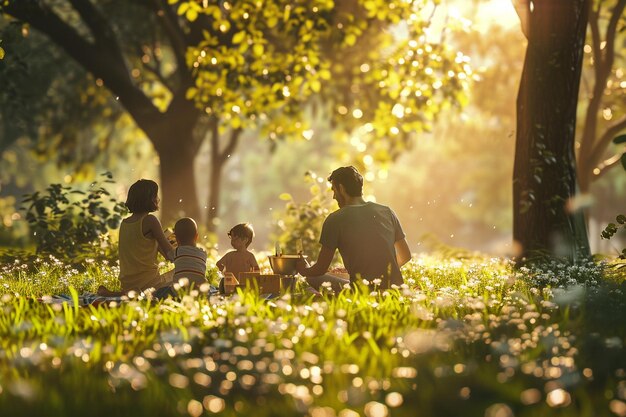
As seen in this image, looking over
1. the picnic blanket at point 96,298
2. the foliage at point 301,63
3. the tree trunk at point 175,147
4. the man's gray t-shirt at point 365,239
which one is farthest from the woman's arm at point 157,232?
the tree trunk at point 175,147

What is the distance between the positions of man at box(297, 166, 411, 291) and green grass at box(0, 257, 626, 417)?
1.31 metres

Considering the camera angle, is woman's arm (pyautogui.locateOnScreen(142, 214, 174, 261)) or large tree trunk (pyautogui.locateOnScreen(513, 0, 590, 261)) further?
large tree trunk (pyautogui.locateOnScreen(513, 0, 590, 261))

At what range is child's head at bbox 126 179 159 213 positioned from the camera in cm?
917

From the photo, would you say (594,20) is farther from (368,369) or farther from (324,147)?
(324,147)

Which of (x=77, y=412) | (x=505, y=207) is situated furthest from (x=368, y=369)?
(x=505, y=207)

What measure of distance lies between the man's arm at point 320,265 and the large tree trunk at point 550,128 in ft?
14.3

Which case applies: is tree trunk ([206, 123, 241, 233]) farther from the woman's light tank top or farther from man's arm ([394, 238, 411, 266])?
man's arm ([394, 238, 411, 266])

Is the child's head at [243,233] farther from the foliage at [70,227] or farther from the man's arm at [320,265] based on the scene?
the foliage at [70,227]

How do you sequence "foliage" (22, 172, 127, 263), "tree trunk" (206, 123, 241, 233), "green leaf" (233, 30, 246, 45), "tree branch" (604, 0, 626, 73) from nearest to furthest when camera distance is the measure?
"foliage" (22, 172, 127, 263), "green leaf" (233, 30, 246, 45), "tree branch" (604, 0, 626, 73), "tree trunk" (206, 123, 241, 233)

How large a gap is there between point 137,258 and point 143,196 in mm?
652

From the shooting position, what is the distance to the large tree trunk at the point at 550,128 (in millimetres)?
12312

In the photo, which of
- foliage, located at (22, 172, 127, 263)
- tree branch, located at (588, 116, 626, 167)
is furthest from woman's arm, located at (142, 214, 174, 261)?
tree branch, located at (588, 116, 626, 167)

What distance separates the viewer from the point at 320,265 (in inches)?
347

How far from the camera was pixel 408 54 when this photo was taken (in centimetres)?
1836
